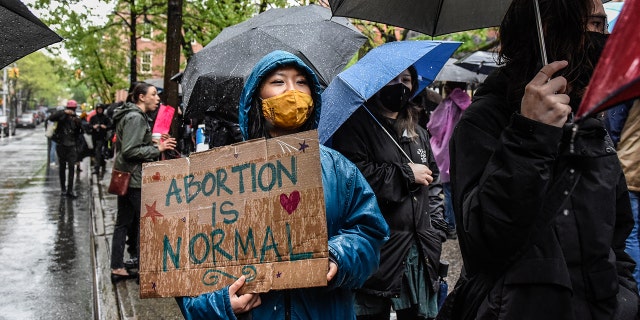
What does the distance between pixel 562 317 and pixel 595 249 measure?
22 cm

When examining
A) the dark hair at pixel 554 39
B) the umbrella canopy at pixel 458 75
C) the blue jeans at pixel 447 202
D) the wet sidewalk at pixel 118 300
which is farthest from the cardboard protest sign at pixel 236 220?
the umbrella canopy at pixel 458 75

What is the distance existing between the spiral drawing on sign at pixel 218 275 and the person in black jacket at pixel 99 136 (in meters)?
15.7

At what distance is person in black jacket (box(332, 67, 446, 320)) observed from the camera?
3678mm

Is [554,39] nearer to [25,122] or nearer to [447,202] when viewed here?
[447,202]

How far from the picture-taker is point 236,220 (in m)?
2.23

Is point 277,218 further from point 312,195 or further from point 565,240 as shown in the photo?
point 565,240

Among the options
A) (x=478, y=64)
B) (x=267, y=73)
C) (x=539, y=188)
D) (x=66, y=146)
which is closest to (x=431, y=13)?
(x=267, y=73)

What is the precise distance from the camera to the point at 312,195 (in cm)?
217

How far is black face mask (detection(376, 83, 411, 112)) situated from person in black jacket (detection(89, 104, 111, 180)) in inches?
559

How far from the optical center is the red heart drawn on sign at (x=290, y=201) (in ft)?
7.12

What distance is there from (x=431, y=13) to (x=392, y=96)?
3.34 ft

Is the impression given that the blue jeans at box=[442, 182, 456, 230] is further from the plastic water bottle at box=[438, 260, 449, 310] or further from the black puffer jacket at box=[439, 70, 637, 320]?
the black puffer jacket at box=[439, 70, 637, 320]

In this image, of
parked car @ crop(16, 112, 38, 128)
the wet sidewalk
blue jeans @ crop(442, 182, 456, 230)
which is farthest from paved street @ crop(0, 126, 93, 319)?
parked car @ crop(16, 112, 38, 128)

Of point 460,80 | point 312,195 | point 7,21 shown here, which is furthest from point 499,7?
point 460,80
